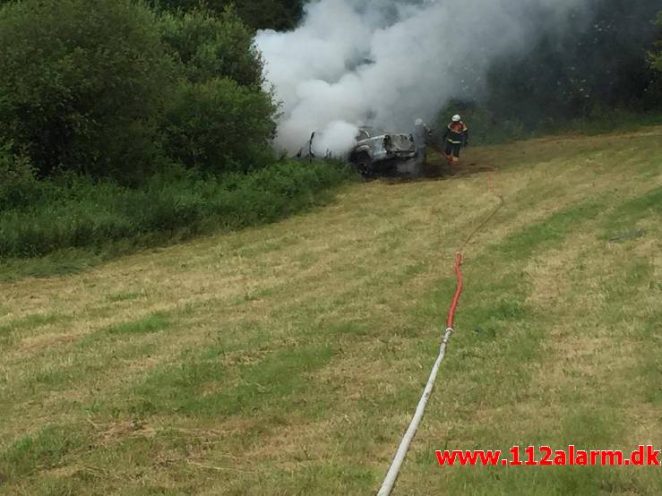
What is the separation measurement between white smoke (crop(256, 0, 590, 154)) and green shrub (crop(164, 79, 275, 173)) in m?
2.76

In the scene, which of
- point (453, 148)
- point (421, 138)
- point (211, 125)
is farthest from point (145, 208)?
point (453, 148)

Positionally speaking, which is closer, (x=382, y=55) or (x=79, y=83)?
(x=79, y=83)

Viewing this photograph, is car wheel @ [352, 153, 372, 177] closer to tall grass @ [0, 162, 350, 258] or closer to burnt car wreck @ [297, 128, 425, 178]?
burnt car wreck @ [297, 128, 425, 178]

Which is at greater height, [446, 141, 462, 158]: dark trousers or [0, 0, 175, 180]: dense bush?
[0, 0, 175, 180]: dense bush

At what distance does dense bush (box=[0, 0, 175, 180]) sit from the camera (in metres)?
13.9

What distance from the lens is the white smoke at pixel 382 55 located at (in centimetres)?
2022

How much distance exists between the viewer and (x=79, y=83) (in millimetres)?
14078

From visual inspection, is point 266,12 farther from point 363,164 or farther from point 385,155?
point 385,155

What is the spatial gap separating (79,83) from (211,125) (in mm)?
3524

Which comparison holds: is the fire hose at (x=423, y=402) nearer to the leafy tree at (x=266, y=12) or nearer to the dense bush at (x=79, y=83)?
the dense bush at (x=79, y=83)

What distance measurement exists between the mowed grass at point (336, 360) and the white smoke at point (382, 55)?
26.6ft

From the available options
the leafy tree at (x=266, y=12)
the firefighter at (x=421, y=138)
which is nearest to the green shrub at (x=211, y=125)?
the firefighter at (x=421, y=138)

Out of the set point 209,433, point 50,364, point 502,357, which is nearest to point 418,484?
point 209,433

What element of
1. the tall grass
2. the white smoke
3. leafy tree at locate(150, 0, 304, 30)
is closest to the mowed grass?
the tall grass
